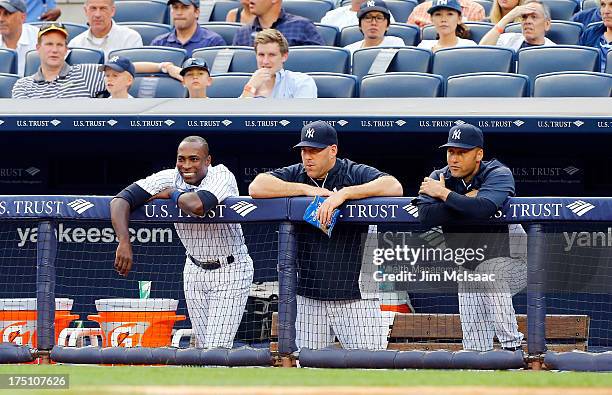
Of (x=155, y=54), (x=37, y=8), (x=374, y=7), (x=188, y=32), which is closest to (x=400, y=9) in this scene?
(x=374, y=7)

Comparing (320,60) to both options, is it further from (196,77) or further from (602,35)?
(602,35)

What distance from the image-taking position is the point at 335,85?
872 centimetres

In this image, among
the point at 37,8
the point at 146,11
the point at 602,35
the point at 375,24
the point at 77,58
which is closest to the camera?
the point at 602,35

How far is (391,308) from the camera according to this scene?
6.16 meters

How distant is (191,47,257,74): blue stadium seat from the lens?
9266 millimetres

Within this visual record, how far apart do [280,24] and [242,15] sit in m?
1.01

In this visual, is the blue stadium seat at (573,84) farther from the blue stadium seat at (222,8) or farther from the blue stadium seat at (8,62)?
the blue stadium seat at (8,62)

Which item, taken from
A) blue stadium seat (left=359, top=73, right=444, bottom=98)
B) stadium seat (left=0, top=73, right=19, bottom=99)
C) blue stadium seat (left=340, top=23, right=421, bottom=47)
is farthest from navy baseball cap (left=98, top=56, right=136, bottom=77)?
blue stadium seat (left=340, top=23, right=421, bottom=47)

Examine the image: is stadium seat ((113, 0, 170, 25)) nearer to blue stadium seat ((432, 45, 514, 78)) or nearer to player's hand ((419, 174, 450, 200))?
blue stadium seat ((432, 45, 514, 78))

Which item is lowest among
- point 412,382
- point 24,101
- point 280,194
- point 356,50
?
point 412,382

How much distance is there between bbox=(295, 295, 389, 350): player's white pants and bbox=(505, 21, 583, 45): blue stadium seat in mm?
4095

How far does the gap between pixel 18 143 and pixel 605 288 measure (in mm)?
4305

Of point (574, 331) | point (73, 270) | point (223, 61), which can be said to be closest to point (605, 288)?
point (574, 331)

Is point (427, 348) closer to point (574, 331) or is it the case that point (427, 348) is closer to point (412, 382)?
point (574, 331)
